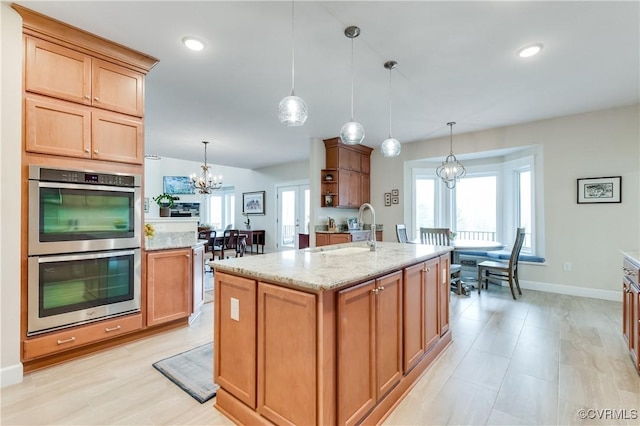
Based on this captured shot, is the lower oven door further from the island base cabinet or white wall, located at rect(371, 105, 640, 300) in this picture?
white wall, located at rect(371, 105, 640, 300)

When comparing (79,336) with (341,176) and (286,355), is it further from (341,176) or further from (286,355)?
(341,176)

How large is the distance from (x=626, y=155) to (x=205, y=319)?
5.67m

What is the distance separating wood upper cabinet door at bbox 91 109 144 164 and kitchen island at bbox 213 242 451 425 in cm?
159

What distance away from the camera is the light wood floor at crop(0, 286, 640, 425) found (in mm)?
1737

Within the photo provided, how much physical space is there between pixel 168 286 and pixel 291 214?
18.1 feet

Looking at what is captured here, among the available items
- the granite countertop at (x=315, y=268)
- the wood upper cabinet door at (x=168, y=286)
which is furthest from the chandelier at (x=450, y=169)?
the wood upper cabinet door at (x=168, y=286)

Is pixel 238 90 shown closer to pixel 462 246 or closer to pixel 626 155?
pixel 462 246

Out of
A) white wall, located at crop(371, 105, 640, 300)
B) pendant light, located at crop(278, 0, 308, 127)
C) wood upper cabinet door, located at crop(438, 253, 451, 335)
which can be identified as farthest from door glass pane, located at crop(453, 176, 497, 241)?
pendant light, located at crop(278, 0, 308, 127)

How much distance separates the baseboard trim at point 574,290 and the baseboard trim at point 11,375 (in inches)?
234

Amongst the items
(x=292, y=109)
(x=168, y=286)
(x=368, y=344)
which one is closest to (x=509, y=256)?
(x=368, y=344)

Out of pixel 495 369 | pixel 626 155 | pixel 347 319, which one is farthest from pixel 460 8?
pixel 626 155

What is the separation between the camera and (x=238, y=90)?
3.42 m

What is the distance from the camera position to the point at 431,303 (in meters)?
2.35

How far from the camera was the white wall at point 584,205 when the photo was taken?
153 inches
